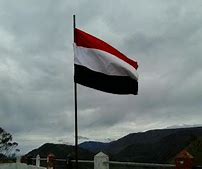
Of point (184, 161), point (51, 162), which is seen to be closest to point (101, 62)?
point (184, 161)

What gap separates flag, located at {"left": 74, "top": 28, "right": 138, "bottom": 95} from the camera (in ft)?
28.5

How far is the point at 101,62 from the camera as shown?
887 centimetres

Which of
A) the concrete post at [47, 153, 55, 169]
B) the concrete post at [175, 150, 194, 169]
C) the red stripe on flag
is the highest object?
the red stripe on flag

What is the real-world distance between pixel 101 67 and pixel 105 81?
0.27 metres

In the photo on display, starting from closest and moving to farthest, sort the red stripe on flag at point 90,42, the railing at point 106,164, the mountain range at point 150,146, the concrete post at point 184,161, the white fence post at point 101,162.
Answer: the concrete post at point 184,161, the railing at point 106,164, the red stripe on flag at point 90,42, the white fence post at point 101,162, the mountain range at point 150,146

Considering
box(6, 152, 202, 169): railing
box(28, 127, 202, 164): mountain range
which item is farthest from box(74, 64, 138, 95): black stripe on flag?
box(28, 127, 202, 164): mountain range

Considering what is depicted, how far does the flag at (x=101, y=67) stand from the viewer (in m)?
8.67

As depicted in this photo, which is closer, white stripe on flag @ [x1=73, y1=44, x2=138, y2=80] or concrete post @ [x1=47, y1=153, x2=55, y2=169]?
white stripe on flag @ [x1=73, y1=44, x2=138, y2=80]

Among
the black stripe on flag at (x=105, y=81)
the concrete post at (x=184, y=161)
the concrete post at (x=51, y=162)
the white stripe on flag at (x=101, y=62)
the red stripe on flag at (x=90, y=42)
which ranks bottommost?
the concrete post at (x=184, y=161)

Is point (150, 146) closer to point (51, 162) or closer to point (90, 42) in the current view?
point (51, 162)

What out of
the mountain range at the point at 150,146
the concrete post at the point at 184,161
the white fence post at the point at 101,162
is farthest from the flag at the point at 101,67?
the mountain range at the point at 150,146

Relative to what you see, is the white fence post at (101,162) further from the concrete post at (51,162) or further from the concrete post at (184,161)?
the concrete post at (51,162)

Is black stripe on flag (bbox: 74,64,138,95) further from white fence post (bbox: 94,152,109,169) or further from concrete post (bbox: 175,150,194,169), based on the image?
white fence post (bbox: 94,152,109,169)

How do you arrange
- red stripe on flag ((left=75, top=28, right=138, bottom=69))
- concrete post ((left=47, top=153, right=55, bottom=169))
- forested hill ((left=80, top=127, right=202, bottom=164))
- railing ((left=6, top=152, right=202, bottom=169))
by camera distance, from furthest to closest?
forested hill ((left=80, top=127, right=202, bottom=164))
concrete post ((left=47, top=153, right=55, bottom=169))
red stripe on flag ((left=75, top=28, right=138, bottom=69))
railing ((left=6, top=152, right=202, bottom=169))
